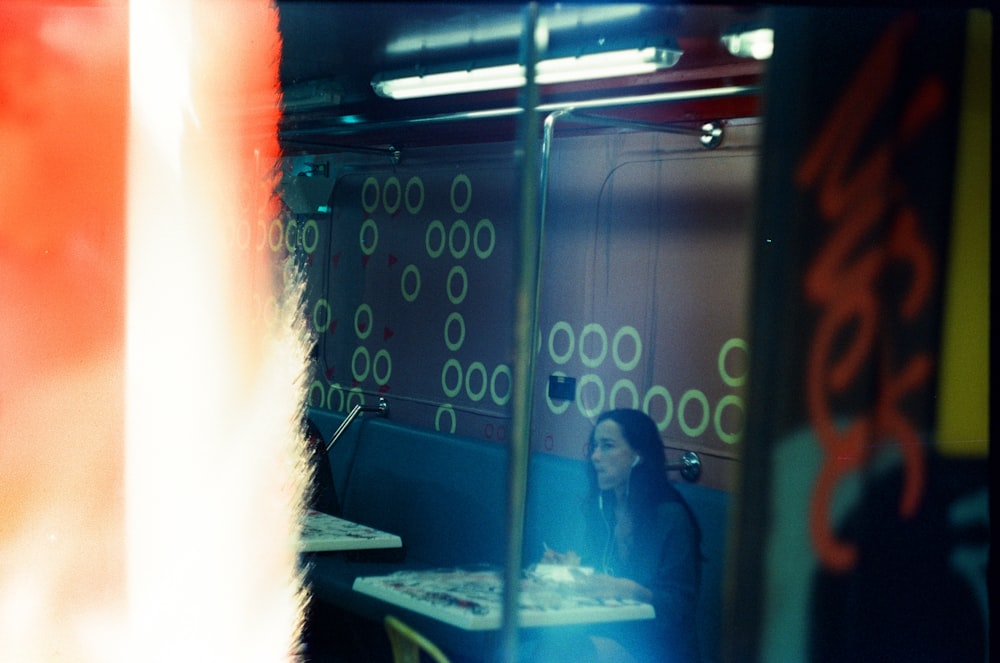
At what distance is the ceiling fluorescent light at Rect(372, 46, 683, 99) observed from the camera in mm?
3902

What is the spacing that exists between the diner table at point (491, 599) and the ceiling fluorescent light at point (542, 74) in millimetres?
1576

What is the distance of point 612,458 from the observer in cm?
417

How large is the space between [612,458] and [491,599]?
76 centimetres

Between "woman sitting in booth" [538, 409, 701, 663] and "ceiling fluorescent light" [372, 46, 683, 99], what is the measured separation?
118 cm

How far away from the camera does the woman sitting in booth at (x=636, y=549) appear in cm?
382

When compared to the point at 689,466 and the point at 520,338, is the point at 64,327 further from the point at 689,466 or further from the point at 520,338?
the point at 689,466

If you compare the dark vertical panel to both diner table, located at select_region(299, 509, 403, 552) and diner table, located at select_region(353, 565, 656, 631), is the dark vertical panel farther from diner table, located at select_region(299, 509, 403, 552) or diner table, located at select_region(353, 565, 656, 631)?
diner table, located at select_region(299, 509, 403, 552)

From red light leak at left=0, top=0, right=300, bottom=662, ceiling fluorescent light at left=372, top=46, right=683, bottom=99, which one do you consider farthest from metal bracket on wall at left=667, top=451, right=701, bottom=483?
red light leak at left=0, top=0, right=300, bottom=662

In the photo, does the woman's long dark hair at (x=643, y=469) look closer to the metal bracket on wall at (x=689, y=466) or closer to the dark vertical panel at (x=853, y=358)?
the metal bracket on wall at (x=689, y=466)

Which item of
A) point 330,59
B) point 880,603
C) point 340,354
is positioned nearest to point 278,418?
point 340,354

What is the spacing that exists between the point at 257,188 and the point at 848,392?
6141 mm

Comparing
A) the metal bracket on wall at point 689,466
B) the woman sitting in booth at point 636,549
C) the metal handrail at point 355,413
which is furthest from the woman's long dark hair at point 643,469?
the metal handrail at point 355,413

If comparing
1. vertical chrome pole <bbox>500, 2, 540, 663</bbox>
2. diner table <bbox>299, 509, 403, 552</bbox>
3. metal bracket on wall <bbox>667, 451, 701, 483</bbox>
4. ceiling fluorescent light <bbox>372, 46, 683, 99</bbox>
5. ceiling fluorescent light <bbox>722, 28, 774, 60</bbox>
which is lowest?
diner table <bbox>299, 509, 403, 552</bbox>

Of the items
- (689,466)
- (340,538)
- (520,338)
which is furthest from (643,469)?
(520,338)
